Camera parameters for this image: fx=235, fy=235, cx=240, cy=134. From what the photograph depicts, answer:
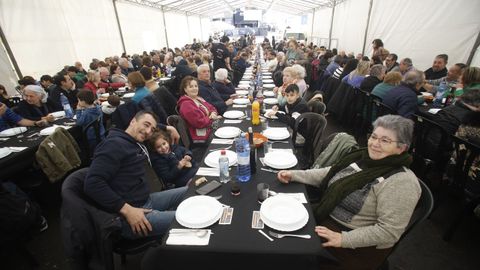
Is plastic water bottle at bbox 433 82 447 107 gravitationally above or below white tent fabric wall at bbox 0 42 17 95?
below

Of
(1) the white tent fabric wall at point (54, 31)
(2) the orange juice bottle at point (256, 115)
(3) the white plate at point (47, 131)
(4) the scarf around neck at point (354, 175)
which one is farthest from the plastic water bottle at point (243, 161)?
(1) the white tent fabric wall at point (54, 31)

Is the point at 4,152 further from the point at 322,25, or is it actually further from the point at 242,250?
the point at 322,25

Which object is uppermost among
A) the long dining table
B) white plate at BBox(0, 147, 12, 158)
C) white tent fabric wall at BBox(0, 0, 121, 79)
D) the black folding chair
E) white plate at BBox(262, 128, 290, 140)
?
white tent fabric wall at BBox(0, 0, 121, 79)

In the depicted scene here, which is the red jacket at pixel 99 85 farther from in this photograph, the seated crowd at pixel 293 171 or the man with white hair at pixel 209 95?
the man with white hair at pixel 209 95

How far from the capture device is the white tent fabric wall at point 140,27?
11.0m

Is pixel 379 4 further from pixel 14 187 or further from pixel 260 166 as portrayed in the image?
pixel 14 187

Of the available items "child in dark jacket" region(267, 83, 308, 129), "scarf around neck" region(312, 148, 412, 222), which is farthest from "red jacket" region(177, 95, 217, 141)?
"scarf around neck" region(312, 148, 412, 222)

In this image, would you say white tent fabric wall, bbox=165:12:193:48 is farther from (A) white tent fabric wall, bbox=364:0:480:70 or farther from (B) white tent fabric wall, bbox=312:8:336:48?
(A) white tent fabric wall, bbox=364:0:480:70

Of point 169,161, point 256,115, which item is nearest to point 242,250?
point 169,161

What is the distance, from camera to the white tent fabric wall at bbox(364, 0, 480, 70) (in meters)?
5.28

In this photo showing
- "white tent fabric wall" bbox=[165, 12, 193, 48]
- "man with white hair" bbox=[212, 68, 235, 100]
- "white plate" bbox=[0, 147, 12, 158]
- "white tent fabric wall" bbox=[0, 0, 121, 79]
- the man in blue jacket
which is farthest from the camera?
"white tent fabric wall" bbox=[165, 12, 193, 48]

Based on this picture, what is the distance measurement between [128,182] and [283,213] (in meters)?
1.28

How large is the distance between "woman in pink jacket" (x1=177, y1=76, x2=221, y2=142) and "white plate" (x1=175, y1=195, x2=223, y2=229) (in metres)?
1.69

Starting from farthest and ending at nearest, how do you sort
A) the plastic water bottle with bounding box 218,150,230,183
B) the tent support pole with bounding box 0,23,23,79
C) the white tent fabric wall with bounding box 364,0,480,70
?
1. the tent support pole with bounding box 0,23,23,79
2. the white tent fabric wall with bounding box 364,0,480,70
3. the plastic water bottle with bounding box 218,150,230,183
